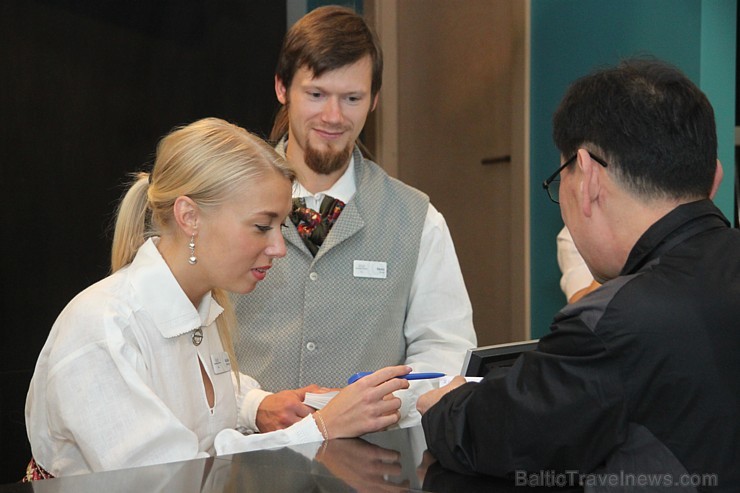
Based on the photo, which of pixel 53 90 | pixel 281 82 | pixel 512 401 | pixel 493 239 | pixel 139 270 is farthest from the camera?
pixel 493 239

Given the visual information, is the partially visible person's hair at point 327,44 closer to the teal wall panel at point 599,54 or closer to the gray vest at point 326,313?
the gray vest at point 326,313

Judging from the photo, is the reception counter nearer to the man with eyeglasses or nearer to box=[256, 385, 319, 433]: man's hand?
the man with eyeglasses

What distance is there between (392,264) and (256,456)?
1282 millimetres

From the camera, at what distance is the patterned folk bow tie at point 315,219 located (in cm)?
273

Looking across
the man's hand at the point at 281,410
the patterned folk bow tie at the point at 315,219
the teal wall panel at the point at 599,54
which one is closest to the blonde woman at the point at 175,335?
the man's hand at the point at 281,410

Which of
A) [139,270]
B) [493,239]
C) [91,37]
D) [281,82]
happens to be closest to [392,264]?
[281,82]

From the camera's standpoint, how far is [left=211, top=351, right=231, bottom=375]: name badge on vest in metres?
2.16

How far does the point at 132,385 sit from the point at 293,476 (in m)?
0.55

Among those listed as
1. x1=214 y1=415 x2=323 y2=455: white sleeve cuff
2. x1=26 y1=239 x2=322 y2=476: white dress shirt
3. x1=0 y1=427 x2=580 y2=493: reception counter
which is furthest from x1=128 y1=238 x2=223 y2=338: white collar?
x1=0 y1=427 x2=580 y2=493: reception counter

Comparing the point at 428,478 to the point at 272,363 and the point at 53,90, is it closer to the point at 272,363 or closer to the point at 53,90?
the point at 272,363

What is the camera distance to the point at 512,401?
1392 millimetres

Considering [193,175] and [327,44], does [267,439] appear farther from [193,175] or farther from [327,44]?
[327,44]

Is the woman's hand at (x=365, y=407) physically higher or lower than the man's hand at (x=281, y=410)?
higher

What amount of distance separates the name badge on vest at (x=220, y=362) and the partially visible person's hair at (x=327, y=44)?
0.92 m
